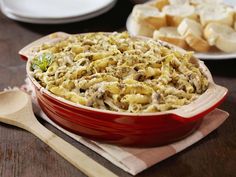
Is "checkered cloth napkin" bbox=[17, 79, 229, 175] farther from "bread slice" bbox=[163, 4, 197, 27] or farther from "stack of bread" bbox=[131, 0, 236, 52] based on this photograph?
"bread slice" bbox=[163, 4, 197, 27]

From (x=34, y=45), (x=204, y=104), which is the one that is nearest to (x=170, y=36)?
(x=34, y=45)

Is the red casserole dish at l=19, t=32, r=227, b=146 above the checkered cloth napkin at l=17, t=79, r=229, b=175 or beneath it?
above

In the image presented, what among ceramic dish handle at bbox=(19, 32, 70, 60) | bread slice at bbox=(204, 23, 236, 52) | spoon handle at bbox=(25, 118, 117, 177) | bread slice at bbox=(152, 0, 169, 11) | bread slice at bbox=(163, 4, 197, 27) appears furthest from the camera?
bread slice at bbox=(152, 0, 169, 11)

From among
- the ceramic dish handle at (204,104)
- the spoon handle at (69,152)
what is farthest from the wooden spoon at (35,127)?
the ceramic dish handle at (204,104)

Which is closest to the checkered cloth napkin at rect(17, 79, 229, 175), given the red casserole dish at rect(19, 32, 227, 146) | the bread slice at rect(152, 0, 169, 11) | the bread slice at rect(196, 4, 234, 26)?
the red casserole dish at rect(19, 32, 227, 146)

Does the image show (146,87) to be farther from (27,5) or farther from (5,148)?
(27,5)

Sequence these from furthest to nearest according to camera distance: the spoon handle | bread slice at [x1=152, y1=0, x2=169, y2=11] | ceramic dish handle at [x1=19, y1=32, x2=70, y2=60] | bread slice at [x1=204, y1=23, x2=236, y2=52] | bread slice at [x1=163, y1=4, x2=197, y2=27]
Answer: bread slice at [x1=152, y1=0, x2=169, y2=11], bread slice at [x1=163, y1=4, x2=197, y2=27], bread slice at [x1=204, y1=23, x2=236, y2=52], ceramic dish handle at [x1=19, y1=32, x2=70, y2=60], the spoon handle

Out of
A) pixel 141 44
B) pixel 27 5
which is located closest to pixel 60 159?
pixel 141 44
